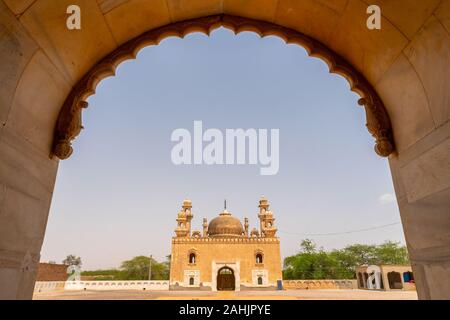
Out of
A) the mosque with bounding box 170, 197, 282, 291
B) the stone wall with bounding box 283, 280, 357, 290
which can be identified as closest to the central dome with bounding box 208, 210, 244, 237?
the mosque with bounding box 170, 197, 282, 291

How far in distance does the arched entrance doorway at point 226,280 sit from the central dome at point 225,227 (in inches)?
156

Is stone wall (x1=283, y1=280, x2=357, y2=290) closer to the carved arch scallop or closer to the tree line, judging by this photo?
the tree line

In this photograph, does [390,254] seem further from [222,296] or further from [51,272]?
[51,272]

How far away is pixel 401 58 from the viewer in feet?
7.50

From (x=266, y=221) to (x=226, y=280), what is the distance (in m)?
7.98

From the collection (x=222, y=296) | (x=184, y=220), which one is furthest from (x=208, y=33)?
(x=184, y=220)

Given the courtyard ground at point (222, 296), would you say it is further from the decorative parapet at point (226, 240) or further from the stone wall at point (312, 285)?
the stone wall at point (312, 285)

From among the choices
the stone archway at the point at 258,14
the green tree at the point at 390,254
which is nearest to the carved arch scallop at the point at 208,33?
the stone archway at the point at 258,14

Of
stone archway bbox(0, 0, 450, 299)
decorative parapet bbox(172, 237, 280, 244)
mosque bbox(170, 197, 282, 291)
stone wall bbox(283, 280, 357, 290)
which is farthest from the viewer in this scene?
decorative parapet bbox(172, 237, 280, 244)

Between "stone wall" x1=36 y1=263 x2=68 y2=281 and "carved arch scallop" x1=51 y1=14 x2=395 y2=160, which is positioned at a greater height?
"carved arch scallop" x1=51 y1=14 x2=395 y2=160

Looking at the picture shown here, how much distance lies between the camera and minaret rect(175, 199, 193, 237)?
105 ft

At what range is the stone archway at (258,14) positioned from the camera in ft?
6.29
